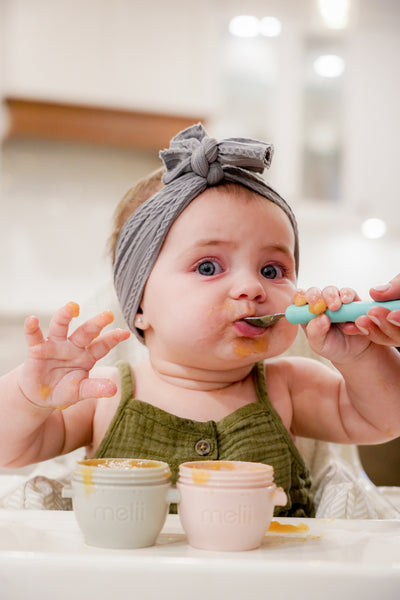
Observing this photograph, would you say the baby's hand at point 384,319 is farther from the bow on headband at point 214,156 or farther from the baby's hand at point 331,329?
the bow on headband at point 214,156

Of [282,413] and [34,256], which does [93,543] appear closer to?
[282,413]

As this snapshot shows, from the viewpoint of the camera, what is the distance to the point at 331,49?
343cm

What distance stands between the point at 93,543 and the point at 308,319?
12.9 inches

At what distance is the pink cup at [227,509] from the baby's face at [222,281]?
1.09 feet

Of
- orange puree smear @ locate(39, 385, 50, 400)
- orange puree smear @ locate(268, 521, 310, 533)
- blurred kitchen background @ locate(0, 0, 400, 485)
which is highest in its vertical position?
blurred kitchen background @ locate(0, 0, 400, 485)

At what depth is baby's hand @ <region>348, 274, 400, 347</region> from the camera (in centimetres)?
68

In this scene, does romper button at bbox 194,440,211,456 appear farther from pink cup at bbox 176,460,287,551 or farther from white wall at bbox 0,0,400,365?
white wall at bbox 0,0,400,365

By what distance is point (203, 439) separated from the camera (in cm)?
93

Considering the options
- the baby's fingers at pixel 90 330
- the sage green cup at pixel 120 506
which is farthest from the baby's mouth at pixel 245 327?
the sage green cup at pixel 120 506

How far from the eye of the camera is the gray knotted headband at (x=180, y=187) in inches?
37.5

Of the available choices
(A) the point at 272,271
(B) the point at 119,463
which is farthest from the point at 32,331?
(A) the point at 272,271

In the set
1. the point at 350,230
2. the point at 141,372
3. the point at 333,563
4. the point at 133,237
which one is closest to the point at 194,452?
the point at 141,372

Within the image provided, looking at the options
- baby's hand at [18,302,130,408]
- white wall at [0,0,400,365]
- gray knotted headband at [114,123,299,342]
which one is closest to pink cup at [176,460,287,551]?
baby's hand at [18,302,130,408]

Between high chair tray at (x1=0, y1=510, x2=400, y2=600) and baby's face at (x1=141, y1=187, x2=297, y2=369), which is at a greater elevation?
baby's face at (x1=141, y1=187, x2=297, y2=369)
